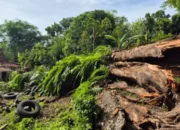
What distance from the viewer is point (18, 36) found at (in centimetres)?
5588

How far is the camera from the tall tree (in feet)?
179

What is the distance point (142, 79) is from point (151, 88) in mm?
401

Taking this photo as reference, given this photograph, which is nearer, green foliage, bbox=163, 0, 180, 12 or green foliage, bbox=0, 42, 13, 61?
green foliage, bbox=163, 0, 180, 12

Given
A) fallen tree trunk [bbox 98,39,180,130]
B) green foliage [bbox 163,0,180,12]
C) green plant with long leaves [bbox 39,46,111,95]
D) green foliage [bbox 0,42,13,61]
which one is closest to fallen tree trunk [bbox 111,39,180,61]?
fallen tree trunk [bbox 98,39,180,130]

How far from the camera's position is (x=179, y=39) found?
6750 mm

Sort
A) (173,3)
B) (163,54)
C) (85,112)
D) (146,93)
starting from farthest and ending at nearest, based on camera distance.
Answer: (173,3)
(146,93)
(163,54)
(85,112)

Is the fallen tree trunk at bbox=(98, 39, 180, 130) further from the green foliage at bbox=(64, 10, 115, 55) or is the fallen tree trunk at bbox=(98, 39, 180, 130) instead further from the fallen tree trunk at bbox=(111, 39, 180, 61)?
the green foliage at bbox=(64, 10, 115, 55)

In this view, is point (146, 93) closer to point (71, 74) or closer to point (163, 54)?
point (163, 54)

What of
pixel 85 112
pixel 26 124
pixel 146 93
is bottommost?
pixel 26 124

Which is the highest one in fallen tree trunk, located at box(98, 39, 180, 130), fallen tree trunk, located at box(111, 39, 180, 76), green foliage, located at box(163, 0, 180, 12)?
green foliage, located at box(163, 0, 180, 12)

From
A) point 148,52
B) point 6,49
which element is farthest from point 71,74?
point 6,49

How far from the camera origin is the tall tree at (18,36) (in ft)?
179

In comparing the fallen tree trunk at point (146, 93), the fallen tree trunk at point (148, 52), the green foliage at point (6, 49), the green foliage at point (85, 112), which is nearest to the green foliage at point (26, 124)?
the green foliage at point (85, 112)

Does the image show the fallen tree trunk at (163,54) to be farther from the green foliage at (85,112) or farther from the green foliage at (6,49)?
the green foliage at (6,49)
